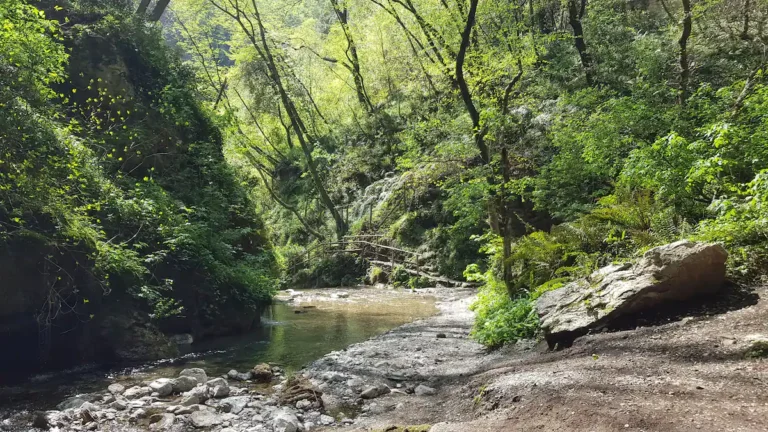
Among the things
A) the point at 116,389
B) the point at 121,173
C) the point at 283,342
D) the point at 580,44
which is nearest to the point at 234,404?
the point at 116,389

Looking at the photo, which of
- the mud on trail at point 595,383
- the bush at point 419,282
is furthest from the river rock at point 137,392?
the bush at point 419,282

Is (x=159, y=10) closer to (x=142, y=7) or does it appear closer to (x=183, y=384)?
(x=142, y=7)

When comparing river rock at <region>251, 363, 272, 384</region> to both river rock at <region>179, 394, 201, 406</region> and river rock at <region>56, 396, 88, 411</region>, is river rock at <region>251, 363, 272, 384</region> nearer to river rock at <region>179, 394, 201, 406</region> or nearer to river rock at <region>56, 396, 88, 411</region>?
river rock at <region>179, 394, 201, 406</region>

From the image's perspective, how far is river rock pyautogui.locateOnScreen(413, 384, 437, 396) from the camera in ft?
22.4

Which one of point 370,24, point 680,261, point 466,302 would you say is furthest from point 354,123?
point 680,261

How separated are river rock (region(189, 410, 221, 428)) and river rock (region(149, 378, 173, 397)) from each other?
1.18m

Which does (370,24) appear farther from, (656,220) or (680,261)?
(680,261)

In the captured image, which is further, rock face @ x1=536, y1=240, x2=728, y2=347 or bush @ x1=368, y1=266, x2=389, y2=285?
bush @ x1=368, y1=266, x2=389, y2=285

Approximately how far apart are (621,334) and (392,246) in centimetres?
1956

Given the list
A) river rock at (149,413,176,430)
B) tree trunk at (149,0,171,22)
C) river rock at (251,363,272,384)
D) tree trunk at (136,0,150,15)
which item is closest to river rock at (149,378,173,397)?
river rock at (149,413,176,430)

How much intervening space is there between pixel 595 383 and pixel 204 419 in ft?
15.6

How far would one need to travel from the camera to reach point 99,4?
15.2 meters

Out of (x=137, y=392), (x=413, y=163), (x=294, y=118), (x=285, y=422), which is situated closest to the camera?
(x=285, y=422)

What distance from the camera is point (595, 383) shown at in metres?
4.66
